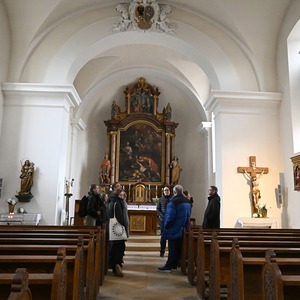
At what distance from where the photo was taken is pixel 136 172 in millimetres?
13742

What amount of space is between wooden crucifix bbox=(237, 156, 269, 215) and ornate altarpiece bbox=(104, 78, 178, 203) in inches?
210

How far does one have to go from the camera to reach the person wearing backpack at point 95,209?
6.04m

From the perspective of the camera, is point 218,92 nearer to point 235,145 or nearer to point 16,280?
point 235,145

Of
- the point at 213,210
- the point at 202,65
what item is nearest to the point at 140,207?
the point at 202,65

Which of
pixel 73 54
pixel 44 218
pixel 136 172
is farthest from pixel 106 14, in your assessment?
pixel 136 172

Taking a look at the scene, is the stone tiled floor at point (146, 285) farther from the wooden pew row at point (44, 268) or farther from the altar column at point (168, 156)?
the altar column at point (168, 156)

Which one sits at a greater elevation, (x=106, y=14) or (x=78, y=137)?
(x=106, y=14)

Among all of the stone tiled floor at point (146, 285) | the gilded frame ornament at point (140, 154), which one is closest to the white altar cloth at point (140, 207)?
the gilded frame ornament at point (140, 154)

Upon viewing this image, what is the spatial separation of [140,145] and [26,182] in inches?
265

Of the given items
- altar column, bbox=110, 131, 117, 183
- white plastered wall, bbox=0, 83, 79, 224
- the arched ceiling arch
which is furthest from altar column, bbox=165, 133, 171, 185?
white plastered wall, bbox=0, 83, 79, 224

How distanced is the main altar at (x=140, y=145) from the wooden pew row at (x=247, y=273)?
10.3m

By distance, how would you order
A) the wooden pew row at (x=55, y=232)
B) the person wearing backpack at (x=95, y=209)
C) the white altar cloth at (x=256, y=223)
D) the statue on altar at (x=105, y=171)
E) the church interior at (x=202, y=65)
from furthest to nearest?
1. the statue on altar at (x=105, y=171)
2. the church interior at (x=202, y=65)
3. the white altar cloth at (x=256, y=223)
4. the person wearing backpack at (x=95, y=209)
5. the wooden pew row at (x=55, y=232)

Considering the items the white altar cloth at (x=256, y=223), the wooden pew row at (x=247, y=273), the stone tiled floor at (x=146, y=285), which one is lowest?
the stone tiled floor at (x=146, y=285)

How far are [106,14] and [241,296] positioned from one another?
835 centimetres
